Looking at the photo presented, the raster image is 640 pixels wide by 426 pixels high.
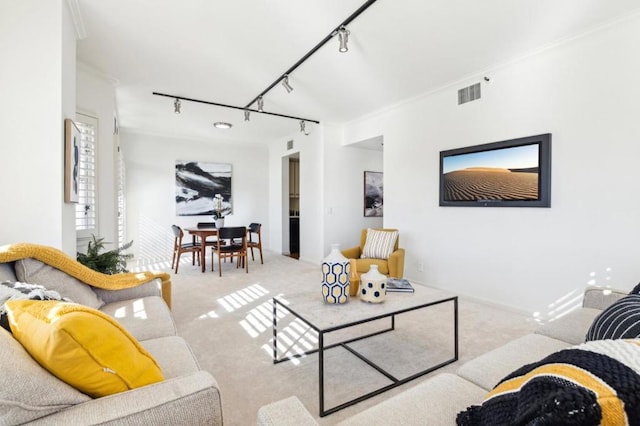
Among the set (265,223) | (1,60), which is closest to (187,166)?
(265,223)

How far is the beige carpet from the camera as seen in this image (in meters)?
1.82

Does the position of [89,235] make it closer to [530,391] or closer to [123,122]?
[123,122]

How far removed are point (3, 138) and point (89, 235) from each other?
1.61m

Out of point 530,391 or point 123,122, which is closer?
point 530,391

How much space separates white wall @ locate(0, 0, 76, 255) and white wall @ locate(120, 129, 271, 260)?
4.29m

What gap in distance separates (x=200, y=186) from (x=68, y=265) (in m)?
5.14

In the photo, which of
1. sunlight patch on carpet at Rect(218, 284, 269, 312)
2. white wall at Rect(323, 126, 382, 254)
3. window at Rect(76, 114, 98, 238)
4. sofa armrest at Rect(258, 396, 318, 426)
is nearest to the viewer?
sofa armrest at Rect(258, 396, 318, 426)

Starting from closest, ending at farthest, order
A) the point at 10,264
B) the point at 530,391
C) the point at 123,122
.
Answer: the point at 530,391, the point at 10,264, the point at 123,122

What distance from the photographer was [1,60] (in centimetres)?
205

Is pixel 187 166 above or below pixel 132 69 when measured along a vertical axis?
below

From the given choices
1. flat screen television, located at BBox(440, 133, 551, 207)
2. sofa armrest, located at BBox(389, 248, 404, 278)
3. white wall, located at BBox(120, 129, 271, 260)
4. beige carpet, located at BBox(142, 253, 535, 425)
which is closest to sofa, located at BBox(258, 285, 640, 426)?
beige carpet, located at BBox(142, 253, 535, 425)

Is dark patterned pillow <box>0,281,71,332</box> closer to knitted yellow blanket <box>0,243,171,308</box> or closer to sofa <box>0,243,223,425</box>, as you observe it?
sofa <box>0,243,223,425</box>

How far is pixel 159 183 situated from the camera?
6406 mm

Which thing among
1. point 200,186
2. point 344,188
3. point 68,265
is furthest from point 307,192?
point 68,265
